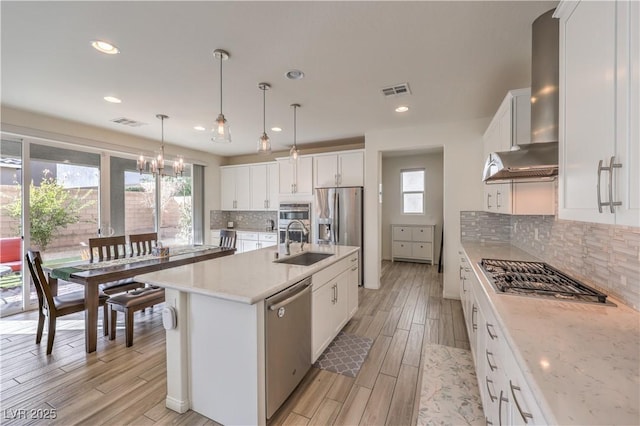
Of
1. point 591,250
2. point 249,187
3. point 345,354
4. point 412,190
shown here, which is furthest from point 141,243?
point 412,190

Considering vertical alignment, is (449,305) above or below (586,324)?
below

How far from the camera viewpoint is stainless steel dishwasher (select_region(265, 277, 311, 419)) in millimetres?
1633

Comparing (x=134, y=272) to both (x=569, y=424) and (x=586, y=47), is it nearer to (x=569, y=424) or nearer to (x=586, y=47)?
(x=569, y=424)

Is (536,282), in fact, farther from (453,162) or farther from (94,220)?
(94,220)

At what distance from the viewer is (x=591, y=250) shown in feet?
5.48

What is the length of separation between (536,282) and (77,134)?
5.66m

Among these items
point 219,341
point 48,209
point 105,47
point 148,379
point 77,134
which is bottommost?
point 148,379

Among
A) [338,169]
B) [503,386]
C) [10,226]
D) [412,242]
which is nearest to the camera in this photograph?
[503,386]

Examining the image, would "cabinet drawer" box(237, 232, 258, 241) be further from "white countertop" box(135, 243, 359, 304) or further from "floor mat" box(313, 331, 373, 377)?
"floor mat" box(313, 331, 373, 377)

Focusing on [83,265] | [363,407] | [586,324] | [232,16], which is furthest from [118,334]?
[586,324]

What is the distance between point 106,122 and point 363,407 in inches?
189

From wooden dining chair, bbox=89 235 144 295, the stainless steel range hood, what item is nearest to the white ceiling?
the stainless steel range hood

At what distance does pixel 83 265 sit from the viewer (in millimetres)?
2738

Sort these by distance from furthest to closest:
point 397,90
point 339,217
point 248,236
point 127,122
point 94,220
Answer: point 248,236 → point 339,217 → point 94,220 → point 127,122 → point 397,90
